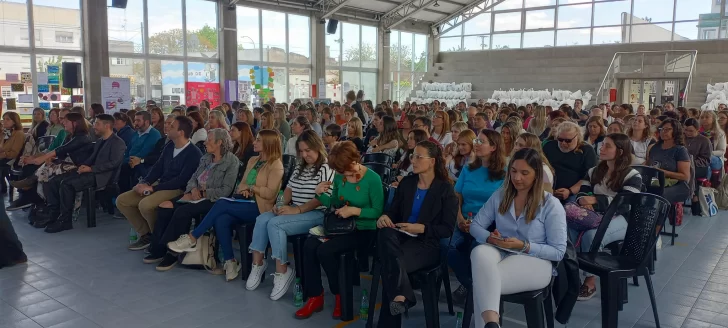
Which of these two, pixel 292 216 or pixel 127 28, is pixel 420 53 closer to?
pixel 127 28

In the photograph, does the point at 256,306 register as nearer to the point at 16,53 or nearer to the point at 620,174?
the point at 620,174

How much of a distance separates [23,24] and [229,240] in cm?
1068

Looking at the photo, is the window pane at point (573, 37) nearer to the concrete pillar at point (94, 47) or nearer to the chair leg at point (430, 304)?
the concrete pillar at point (94, 47)

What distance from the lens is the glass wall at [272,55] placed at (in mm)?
15930

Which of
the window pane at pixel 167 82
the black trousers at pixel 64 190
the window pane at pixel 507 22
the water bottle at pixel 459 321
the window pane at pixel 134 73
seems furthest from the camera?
the window pane at pixel 507 22

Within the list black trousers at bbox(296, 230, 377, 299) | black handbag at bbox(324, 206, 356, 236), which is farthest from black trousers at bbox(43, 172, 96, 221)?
black handbag at bbox(324, 206, 356, 236)

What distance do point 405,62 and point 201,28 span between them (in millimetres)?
9133

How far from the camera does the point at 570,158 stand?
4.29m

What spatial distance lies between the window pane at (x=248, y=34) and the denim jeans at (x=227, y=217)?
12512mm

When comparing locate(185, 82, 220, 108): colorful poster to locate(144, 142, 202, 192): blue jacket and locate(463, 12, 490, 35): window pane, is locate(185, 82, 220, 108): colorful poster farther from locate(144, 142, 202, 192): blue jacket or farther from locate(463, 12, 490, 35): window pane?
locate(463, 12, 490, 35): window pane

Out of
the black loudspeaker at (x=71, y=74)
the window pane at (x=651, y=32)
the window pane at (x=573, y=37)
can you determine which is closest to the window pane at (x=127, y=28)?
the black loudspeaker at (x=71, y=74)

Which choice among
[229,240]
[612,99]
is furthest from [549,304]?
[612,99]

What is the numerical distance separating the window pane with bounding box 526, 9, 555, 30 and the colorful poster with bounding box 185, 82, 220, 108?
466 inches

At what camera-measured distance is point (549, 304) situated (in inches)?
→ 112
